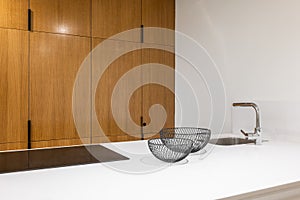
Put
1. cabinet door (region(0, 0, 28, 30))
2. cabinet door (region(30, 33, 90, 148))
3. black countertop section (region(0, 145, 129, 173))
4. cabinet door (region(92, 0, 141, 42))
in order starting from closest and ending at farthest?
black countertop section (region(0, 145, 129, 173)) < cabinet door (region(0, 0, 28, 30)) < cabinet door (region(30, 33, 90, 148)) < cabinet door (region(92, 0, 141, 42))

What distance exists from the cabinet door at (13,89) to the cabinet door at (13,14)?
0.05 metres

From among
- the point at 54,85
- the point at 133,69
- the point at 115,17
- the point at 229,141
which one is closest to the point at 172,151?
the point at 229,141

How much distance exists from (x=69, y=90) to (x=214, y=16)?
1.38 m

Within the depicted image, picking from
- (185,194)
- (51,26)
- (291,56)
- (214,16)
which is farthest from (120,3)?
(185,194)


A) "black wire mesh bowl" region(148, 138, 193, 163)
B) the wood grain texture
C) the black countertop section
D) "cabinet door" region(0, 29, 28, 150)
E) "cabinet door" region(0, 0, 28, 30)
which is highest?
"cabinet door" region(0, 0, 28, 30)

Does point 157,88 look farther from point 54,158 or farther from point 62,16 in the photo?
point 54,158

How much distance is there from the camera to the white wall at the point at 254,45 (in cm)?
192

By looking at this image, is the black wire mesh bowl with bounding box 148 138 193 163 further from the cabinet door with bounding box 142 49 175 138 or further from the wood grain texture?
the cabinet door with bounding box 142 49 175 138

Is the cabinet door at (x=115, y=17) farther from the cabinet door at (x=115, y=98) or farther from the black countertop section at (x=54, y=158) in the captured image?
the black countertop section at (x=54, y=158)

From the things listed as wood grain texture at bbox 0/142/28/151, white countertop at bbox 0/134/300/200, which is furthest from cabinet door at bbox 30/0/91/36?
white countertop at bbox 0/134/300/200

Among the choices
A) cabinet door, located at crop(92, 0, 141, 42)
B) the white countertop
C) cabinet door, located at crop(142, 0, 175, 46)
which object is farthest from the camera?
cabinet door, located at crop(142, 0, 175, 46)

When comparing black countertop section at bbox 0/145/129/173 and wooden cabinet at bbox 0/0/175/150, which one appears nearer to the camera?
black countertop section at bbox 0/145/129/173

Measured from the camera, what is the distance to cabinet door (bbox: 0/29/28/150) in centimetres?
221

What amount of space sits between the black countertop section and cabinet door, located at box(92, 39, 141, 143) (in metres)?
1.13
